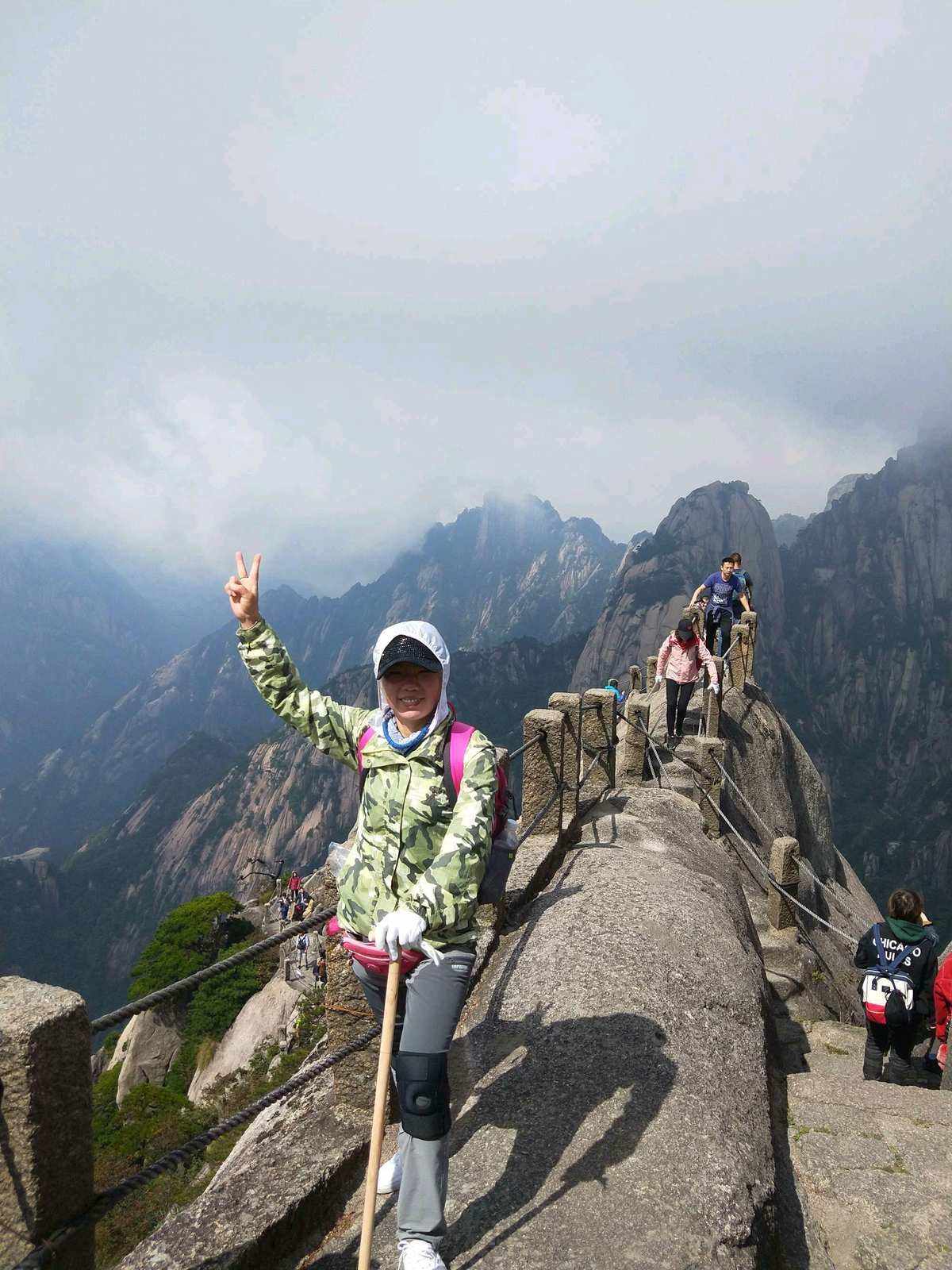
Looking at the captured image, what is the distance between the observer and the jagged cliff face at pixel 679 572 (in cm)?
14075

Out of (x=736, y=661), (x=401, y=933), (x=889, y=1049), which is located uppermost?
(x=736, y=661)

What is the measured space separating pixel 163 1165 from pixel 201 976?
2.59ft

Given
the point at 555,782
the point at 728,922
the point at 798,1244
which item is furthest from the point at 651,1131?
the point at 555,782

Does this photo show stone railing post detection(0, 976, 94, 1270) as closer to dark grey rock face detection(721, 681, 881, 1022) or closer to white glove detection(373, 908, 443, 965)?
white glove detection(373, 908, 443, 965)

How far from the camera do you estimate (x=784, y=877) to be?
36.9 ft

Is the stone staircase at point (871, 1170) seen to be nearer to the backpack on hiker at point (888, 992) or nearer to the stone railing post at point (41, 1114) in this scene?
the backpack on hiker at point (888, 992)

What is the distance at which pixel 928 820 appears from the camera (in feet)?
405

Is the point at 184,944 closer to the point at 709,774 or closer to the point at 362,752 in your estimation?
the point at 709,774

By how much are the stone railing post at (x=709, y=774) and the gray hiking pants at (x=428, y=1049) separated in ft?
35.3

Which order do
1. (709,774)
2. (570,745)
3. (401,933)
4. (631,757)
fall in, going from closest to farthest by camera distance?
Result: (401,933)
(570,745)
(631,757)
(709,774)

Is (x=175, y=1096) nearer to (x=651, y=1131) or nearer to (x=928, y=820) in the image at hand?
(x=651, y=1131)

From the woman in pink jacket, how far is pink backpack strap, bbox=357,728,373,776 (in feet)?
37.4

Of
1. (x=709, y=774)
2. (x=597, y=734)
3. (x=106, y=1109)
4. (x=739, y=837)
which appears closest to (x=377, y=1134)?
(x=597, y=734)

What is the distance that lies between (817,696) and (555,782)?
160076 millimetres
